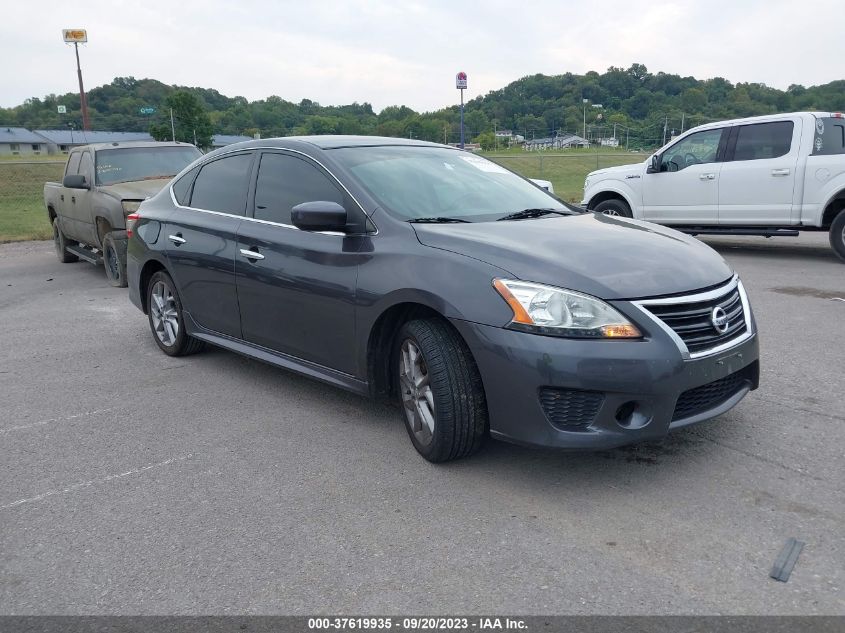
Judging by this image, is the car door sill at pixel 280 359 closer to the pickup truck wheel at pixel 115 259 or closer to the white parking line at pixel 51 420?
the white parking line at pixel 51 420

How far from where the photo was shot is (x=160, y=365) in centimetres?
592

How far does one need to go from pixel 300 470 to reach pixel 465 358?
1036 mm

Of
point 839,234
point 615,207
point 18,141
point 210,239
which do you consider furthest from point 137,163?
point 18,141

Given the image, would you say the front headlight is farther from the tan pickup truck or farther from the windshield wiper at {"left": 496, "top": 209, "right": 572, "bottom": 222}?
the tan pickup truck

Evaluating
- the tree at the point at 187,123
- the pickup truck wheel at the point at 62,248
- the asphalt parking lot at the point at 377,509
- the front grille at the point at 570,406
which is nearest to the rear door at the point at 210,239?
the asphalt parking lot at the point at 377,509

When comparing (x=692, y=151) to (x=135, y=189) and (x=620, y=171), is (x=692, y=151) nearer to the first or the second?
(x=620, y=171)

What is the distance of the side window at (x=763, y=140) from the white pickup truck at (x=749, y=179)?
12mm

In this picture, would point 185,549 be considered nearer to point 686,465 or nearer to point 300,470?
point 300,470

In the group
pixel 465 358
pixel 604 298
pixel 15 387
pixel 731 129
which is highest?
pixel 731 129

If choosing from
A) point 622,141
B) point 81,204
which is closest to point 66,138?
point 622,141

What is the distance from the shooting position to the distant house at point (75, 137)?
136ft

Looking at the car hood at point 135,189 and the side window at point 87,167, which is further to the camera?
the side window at point 87,167

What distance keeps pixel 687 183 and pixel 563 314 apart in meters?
8.56

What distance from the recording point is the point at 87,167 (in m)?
10.3
